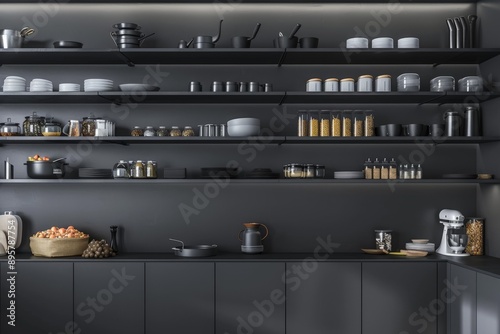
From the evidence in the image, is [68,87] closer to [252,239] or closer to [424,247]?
[252,239]

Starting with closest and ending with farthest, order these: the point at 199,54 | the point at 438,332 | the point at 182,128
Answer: the point at 438,332
the point at 199,54
the point at 182,128

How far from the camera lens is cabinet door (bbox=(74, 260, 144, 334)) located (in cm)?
353

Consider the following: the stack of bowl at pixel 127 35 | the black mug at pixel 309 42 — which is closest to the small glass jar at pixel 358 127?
the black mug at pixel 309 42

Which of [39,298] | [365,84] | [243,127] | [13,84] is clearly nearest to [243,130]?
[243,127]

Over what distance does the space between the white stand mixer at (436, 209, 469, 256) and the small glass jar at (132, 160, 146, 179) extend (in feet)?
7.25

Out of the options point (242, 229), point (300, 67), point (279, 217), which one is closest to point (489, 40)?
point (300, 67)

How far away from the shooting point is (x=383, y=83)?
3.81m

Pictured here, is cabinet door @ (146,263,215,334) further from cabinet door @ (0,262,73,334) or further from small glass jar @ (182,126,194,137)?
small glass jar @ (182,126,194,137)

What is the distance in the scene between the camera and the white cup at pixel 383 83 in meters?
3.80

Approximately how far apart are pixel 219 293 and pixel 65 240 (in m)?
1.14

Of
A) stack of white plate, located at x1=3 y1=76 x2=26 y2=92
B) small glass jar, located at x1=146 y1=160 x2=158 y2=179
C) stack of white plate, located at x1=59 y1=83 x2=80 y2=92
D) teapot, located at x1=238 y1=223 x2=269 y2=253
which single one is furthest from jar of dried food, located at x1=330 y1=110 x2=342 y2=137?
stack of white plate, located at x1=3 y1=76 x2=26 y2=92

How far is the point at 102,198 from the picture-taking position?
4027 millimetres

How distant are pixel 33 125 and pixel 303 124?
198cm

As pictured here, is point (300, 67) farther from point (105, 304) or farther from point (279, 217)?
point (105, 304)
